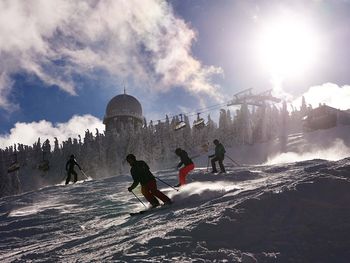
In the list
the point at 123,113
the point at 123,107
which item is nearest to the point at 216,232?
the point at 123,113

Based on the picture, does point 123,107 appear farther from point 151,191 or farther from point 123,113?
point 151,191

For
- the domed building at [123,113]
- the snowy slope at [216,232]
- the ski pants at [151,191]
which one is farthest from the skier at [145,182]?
the domed building at [123,113]

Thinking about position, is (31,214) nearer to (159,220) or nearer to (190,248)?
(159,220)

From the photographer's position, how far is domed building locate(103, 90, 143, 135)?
10388 cm

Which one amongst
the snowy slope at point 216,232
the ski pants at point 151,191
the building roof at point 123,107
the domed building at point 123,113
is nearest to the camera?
the snowy slope at point 216,232

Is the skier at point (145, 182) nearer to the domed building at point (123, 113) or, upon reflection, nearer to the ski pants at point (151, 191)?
the ski pants at point (151, 191)

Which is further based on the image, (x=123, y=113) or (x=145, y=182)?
(x=123, y=113)

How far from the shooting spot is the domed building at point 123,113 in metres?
104

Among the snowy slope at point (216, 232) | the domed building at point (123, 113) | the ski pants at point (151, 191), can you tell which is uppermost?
the domed building at point (123, 113)

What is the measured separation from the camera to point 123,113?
340 feet

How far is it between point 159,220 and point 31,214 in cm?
627

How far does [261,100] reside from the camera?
262 ft

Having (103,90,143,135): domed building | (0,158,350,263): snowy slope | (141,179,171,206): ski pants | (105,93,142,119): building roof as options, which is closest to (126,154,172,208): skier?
(141,179,171,206): ski pants

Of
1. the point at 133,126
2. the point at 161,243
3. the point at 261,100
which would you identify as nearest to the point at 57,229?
the point at 161,243
